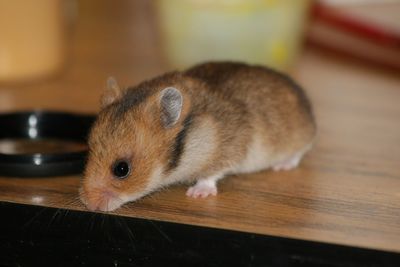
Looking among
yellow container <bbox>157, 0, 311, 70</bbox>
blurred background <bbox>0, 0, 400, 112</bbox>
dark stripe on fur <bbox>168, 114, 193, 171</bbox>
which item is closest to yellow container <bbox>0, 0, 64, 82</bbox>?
blurred background <bbox>0, 0, 400, 112</bbox>

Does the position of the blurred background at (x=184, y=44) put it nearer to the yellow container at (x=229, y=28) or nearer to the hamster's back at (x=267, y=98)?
the yellow container at (x=229, y=28)

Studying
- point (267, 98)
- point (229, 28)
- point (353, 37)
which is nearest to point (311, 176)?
point (267, 98)

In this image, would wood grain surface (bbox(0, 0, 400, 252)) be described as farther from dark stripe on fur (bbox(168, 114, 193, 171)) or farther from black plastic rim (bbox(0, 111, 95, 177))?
black plastic rim (bbox(0, 111, 95, 177))

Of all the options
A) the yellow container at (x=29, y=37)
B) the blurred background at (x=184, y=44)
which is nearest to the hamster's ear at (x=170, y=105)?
the blurred background at (x=184, y=44)

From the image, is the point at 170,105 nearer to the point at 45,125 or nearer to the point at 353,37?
the point at 45,125

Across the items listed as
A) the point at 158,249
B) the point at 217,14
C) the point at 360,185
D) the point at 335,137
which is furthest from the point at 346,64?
the point at 158,249

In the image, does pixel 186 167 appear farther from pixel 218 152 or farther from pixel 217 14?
pixel 217 14
